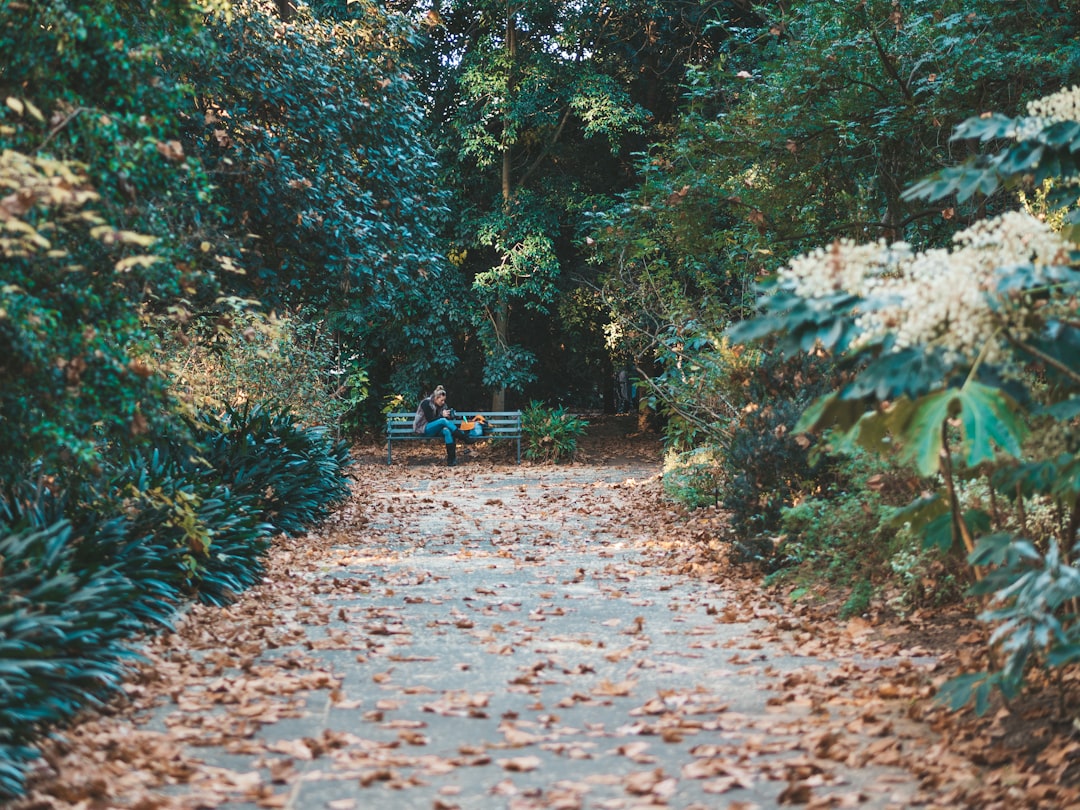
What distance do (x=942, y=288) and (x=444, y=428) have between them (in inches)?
674

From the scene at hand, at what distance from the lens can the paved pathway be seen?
4.16 m

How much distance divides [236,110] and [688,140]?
6.09 metres

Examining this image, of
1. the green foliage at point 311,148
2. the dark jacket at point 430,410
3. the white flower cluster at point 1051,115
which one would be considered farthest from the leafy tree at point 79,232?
→ the dark jacket at point 430,410

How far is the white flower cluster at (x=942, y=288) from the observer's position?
3.86 m

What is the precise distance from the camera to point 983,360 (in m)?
3.87

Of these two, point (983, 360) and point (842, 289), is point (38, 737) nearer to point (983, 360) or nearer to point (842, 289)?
point (842, 289)

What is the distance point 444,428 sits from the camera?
2066 cm

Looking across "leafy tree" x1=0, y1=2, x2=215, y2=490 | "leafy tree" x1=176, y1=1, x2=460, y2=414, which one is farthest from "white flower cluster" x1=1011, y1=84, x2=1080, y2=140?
"leafy tree" x1=176, y1=1, x2=460, y2=414

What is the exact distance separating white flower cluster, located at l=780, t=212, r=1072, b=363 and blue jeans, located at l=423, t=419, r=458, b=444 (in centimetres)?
1666

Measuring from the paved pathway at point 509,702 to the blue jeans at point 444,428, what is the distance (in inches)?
435

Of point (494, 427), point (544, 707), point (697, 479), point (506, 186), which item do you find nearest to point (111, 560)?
point (544, 707)

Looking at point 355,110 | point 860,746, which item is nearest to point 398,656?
point 860,746

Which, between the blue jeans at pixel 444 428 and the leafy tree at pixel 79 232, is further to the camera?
the blue jeans at pixel 444 428

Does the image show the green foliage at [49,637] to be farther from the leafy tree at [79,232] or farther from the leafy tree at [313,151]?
the leafy tree at [313,151]
